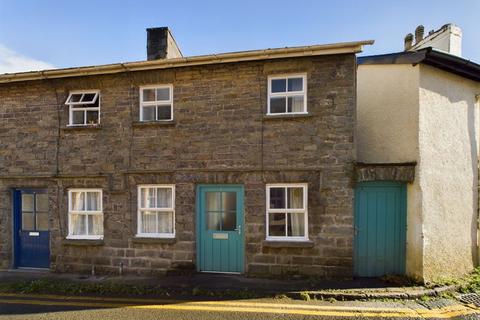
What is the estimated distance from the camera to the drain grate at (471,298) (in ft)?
18.9

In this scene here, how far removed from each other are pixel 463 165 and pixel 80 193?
10315mm

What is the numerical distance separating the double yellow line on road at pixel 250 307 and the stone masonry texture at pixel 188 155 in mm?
1513

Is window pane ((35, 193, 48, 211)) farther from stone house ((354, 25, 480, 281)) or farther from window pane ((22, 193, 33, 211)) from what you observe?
stone house ((354, 25, 480, 281))

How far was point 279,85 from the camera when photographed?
7.33m

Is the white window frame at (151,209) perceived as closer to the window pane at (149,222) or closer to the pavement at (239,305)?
the window pane at (149,222)

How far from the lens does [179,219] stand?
24.6ft

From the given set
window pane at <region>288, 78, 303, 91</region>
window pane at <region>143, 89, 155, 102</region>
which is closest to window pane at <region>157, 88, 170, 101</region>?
window pane at <region>143, 89, 155, 102</region>

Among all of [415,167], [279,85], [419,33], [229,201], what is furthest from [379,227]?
[419,33]

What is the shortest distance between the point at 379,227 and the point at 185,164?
5020 millimetres

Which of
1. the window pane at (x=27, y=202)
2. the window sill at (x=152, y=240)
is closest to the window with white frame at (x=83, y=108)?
the window pane at (x=27, y=202)

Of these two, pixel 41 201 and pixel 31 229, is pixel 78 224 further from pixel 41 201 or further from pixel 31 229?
pixel 31 229

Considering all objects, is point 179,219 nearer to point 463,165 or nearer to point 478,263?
point 463,165

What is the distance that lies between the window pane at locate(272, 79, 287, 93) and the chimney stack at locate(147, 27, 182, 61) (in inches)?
147

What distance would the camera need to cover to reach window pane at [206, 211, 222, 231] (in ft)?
24.6
